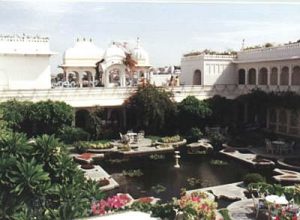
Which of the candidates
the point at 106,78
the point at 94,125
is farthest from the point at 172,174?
the point at 106,78

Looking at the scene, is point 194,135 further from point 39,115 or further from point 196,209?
point 196,209

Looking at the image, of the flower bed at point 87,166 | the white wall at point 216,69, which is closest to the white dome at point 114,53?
the white wall at point 216,69

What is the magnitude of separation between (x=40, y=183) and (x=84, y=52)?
2263cm

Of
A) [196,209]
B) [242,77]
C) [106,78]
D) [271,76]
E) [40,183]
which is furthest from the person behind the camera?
[242,77]

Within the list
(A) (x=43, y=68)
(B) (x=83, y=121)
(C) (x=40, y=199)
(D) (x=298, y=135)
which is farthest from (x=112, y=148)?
(C) (x=40, y=199)

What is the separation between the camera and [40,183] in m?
7.83

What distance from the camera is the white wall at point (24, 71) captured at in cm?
2316

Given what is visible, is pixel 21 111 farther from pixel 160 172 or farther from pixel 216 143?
pixel 216 143

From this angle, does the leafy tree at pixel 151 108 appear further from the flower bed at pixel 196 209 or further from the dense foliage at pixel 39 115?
the flower bed at pixel 196 209

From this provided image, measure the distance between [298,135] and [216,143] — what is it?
4.86 meters

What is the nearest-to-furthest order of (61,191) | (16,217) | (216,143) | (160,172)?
(16,217) → (61,191) → (160,172) → (216,143)

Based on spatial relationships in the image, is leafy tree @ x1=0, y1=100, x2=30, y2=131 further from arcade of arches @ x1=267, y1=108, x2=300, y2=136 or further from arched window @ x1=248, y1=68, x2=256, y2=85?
arched window @ x1=248, y1=68, x2=256, y2=85

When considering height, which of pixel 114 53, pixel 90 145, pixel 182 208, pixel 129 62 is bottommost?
pixel 90 145

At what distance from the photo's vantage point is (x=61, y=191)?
7.85 meters
